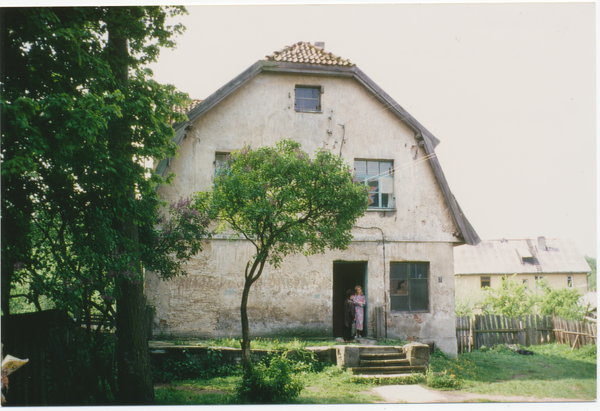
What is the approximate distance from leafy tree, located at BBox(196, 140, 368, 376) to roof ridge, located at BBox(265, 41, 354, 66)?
3.18 meters

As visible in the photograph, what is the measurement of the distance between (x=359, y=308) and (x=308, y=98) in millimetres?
4803

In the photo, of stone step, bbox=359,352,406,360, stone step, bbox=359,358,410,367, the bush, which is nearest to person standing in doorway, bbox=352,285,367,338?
stone step, bbox=359,352,406,360

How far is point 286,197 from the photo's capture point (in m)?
6.45

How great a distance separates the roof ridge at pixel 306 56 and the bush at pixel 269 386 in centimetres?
630

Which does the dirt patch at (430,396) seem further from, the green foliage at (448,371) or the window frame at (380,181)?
the window frame at (380,181)

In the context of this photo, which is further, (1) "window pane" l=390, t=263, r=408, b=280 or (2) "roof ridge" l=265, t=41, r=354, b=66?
(1) "window pane" l=390, t=263, r=408, b=280

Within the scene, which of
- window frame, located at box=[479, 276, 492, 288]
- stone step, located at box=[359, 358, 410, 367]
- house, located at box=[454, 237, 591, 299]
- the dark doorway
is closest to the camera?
stone step, located at box=[359, 358, 410, 367]

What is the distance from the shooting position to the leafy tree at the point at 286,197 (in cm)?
647

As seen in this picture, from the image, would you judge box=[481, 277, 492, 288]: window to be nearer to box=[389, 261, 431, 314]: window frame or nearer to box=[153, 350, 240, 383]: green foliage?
box=[389, 261, 431, 314]: window frame

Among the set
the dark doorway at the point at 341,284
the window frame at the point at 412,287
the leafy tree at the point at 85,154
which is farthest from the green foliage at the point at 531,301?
the leafy tree at the point at 85,154

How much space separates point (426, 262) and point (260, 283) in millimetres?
3920

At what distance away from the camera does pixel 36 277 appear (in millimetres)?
4754

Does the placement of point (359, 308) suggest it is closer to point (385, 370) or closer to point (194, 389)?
point (385, 370)

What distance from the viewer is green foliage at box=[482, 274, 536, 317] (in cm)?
1673
